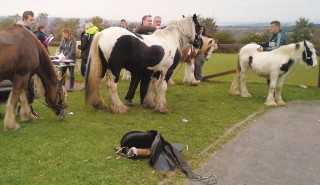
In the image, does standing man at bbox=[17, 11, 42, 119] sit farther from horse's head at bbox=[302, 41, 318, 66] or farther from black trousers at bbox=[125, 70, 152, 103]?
horse's head at bbox=[302, 41, 318, 66]

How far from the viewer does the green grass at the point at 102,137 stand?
Answer: 17.9 feet

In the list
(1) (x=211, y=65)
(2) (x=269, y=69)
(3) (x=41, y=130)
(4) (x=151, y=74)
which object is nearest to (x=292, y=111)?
(2) (x=269, y=69)

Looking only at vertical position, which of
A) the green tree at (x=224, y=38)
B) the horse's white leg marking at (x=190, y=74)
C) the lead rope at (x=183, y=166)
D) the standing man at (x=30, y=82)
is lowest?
the green tree at (x=224, y=38)

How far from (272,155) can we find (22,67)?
14.5 feet

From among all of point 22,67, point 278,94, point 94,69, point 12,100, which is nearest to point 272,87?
point 278,94

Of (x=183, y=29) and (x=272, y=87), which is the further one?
(x=272, y=87)

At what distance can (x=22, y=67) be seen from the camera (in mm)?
7355

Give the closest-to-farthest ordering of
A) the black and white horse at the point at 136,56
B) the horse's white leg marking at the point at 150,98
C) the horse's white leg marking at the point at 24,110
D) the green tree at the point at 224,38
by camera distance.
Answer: the horse's white leg marking at the point at 24,110, the black and white horse at the point at 136,56, the horse's white leg marking at the point at 150,98, the green tree at the point at 224,38

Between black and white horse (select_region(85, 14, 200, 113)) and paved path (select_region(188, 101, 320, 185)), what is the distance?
2.31m

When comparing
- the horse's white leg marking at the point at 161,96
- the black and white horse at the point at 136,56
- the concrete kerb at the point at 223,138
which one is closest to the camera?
the concrete kerb at the point at 223,138

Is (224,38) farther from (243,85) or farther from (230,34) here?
(243,85)

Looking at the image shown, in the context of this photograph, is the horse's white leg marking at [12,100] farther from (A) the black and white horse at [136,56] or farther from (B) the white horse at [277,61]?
(B) the white horse at [277,61]

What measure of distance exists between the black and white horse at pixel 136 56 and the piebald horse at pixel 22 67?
40.6 inches

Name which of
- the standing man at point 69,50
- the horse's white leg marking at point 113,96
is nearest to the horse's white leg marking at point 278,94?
the horse's white leg marking at point 113,96
